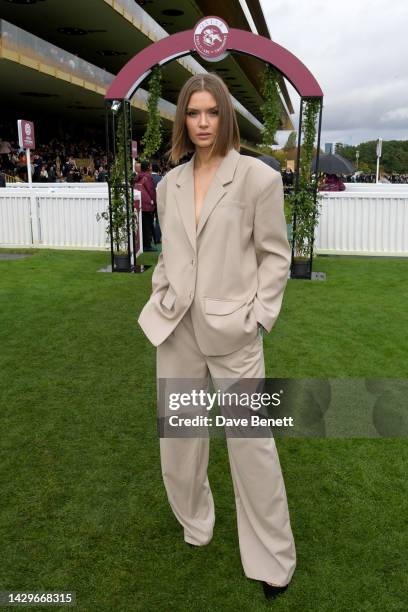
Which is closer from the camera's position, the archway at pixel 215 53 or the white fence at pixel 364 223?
the archway at pixel 215 53

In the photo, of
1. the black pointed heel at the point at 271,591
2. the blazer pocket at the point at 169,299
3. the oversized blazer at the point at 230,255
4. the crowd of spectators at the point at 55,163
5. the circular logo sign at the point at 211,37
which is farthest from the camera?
the crowd of spectators at the point at 55,163

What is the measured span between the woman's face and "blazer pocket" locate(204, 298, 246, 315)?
1.92 ft

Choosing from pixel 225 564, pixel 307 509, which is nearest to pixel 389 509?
pixel 307 509

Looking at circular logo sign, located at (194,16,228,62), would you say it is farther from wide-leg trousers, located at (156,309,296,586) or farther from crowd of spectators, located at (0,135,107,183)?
crowd of spectators, located at (0,135,107,183)

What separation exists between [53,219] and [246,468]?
9.60 m

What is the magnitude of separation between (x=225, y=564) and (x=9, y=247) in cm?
989

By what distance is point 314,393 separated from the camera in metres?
4.58

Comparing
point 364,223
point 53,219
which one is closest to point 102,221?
point 53,219

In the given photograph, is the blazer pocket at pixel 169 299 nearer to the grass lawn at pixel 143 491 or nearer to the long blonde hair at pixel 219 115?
the long blonde hair at pixel 219 115

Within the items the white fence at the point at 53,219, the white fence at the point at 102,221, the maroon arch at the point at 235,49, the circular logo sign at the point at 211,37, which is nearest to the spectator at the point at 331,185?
the white fence at the point at 102,221

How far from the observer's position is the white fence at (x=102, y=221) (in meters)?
10.1

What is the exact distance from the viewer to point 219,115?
2.16 meters

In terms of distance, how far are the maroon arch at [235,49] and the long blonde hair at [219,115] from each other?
21.6 feet

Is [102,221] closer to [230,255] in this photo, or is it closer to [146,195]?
[146,195]
